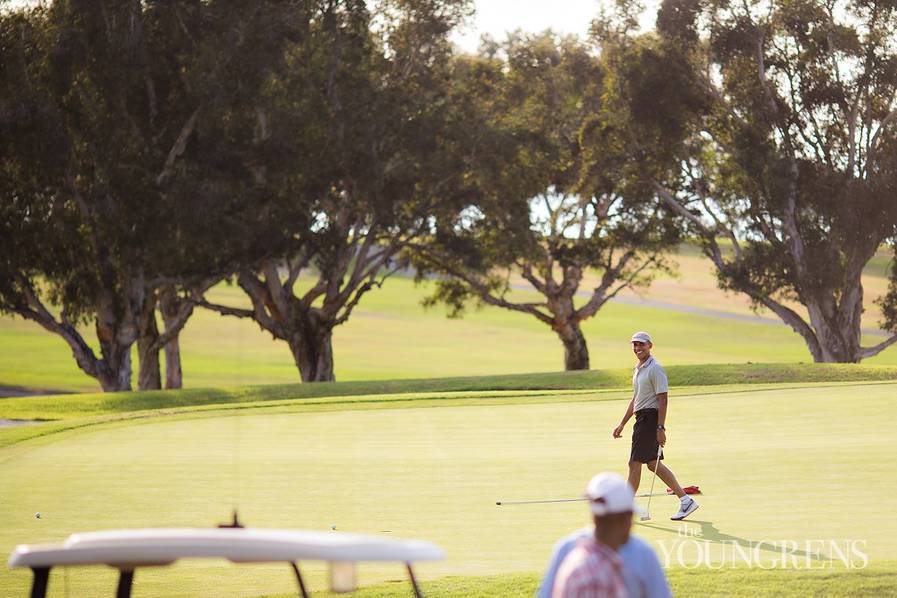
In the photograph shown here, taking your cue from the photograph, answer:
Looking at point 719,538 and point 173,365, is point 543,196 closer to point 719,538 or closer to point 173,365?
point 173,365

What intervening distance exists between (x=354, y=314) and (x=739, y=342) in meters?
28.5

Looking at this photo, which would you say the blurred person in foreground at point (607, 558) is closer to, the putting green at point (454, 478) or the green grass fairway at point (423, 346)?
the putting green at point (454, 478)

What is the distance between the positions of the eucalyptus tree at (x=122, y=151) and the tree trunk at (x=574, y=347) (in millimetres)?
19298

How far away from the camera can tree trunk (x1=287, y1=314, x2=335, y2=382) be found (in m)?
52.8

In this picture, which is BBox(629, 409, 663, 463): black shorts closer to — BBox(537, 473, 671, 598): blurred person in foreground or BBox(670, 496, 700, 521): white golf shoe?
BBox(670, 496, 700, 521): white golf shoe

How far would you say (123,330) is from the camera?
4525 centimetres

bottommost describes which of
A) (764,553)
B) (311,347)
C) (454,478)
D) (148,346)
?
(764,553)

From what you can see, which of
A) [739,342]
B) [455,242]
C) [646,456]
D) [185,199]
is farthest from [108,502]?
[739,342]

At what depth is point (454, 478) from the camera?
1622 cm

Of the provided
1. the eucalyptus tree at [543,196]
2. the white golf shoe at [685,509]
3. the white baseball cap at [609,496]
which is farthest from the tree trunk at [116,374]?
the white baseball cap at [609,496]

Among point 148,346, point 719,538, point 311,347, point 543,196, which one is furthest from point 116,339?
point 719,538

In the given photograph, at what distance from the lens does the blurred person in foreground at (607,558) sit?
500 centimetres

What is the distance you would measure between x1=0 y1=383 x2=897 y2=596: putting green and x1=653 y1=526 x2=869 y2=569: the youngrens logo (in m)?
0.05

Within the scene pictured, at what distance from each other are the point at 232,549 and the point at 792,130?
51.4 meters
